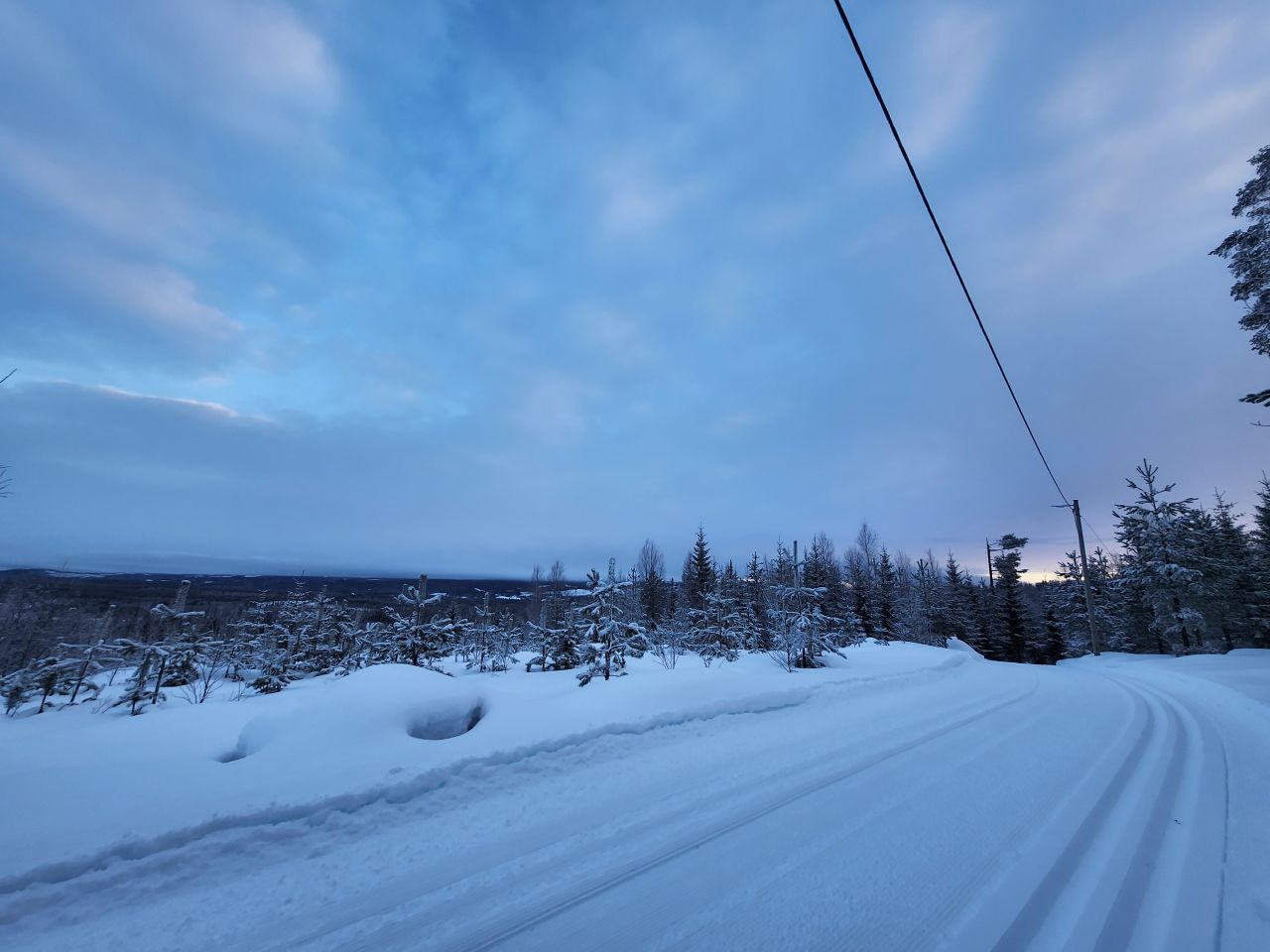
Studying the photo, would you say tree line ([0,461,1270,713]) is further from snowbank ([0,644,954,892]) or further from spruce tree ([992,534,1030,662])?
snowbank ([0,644,954,892])

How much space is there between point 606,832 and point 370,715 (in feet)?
10.8

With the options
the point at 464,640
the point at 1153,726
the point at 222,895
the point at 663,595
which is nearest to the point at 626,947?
the point at 222,895

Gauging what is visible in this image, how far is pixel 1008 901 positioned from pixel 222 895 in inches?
179

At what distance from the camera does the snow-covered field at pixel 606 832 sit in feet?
8.02

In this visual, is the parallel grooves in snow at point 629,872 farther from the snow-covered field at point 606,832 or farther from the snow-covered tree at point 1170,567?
the snow-covered tree at point 1170,567

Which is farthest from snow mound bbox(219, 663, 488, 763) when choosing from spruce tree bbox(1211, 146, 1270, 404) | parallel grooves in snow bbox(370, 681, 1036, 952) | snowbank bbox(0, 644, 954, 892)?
spruce tree bbox(1211, 146, 1270, 404)

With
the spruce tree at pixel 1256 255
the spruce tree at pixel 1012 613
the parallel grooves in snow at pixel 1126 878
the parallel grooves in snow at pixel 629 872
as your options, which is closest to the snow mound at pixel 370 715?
the parallel grooves in snow at pixel 629 872

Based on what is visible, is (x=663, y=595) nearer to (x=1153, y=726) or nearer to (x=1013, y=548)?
(x=1013, y=548)

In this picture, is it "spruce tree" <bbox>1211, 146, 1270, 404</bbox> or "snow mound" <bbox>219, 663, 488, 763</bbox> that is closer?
"snow mound" <bbox>219, 663, 488, 763</bbox>

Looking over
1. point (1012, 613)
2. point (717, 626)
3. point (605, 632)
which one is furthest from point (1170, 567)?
point (605, 632)

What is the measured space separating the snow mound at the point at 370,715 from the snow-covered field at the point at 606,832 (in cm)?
4

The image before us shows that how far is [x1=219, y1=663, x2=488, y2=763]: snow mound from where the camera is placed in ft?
15.7

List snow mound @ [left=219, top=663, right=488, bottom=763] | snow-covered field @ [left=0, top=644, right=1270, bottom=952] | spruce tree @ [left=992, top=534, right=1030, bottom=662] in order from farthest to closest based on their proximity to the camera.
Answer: spruce tree @ [left=992, top=534, right=1030, bottom=662]
snow mound @ [left=219, top=663, right=488, bottom=763]
snow-covered field @ [left=0, top=644, right=1270, bottom=952]

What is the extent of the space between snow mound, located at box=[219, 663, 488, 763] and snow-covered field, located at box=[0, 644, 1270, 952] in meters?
0.04
